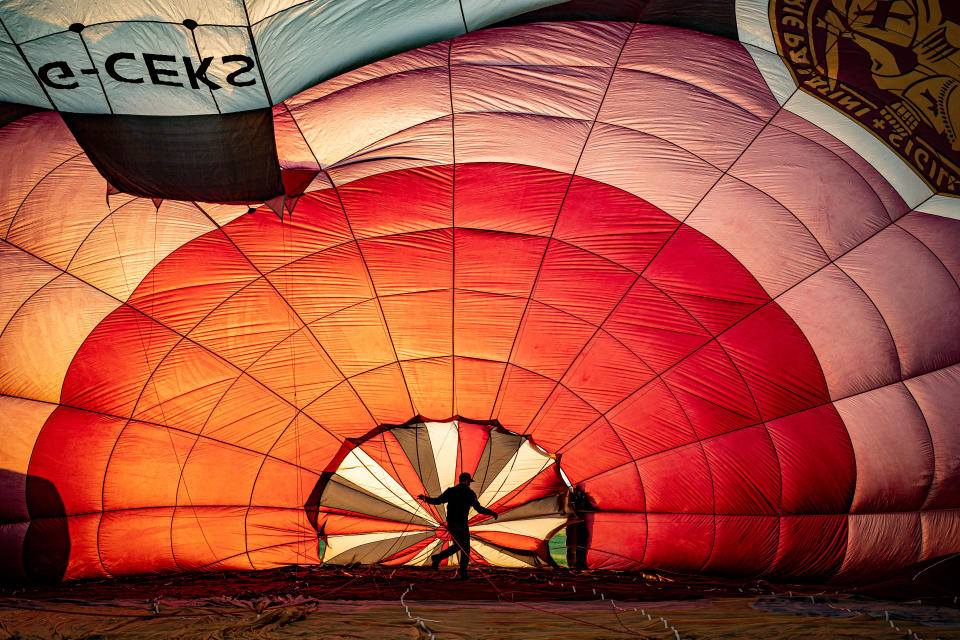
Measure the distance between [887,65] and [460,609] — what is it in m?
4.11

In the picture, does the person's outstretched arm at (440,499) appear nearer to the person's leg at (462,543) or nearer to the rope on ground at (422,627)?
the person's leg at (462,543)

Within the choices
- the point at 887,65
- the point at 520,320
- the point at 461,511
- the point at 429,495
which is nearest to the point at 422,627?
the point at 461,511

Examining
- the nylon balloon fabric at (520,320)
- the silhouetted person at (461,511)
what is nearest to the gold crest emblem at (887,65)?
the nylon balloon fabric at (520,320)

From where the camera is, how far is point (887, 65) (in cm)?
437

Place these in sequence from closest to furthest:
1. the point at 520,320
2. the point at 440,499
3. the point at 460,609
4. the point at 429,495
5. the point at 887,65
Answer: the point at 887,65 → the point at 460,609 → the point at 520,320 → the point at 440,499 → the point at 429,495

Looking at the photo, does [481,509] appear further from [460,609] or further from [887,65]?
[887,65]

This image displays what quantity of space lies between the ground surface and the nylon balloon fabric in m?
0.68

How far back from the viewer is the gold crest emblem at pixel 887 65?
4145mm

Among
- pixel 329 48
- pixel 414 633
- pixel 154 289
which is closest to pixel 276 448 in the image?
pixel 154 289

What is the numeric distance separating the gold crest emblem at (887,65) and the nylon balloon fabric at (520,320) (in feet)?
0.97

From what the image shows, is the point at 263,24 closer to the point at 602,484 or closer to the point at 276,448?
the point at 276,448

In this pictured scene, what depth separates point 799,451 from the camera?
6.54 meters

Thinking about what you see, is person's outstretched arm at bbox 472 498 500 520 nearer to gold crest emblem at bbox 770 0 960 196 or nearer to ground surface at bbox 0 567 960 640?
ground surface at bbox 0 567 960 640

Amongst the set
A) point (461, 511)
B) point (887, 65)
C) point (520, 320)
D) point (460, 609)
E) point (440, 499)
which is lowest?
point (460, 609)
